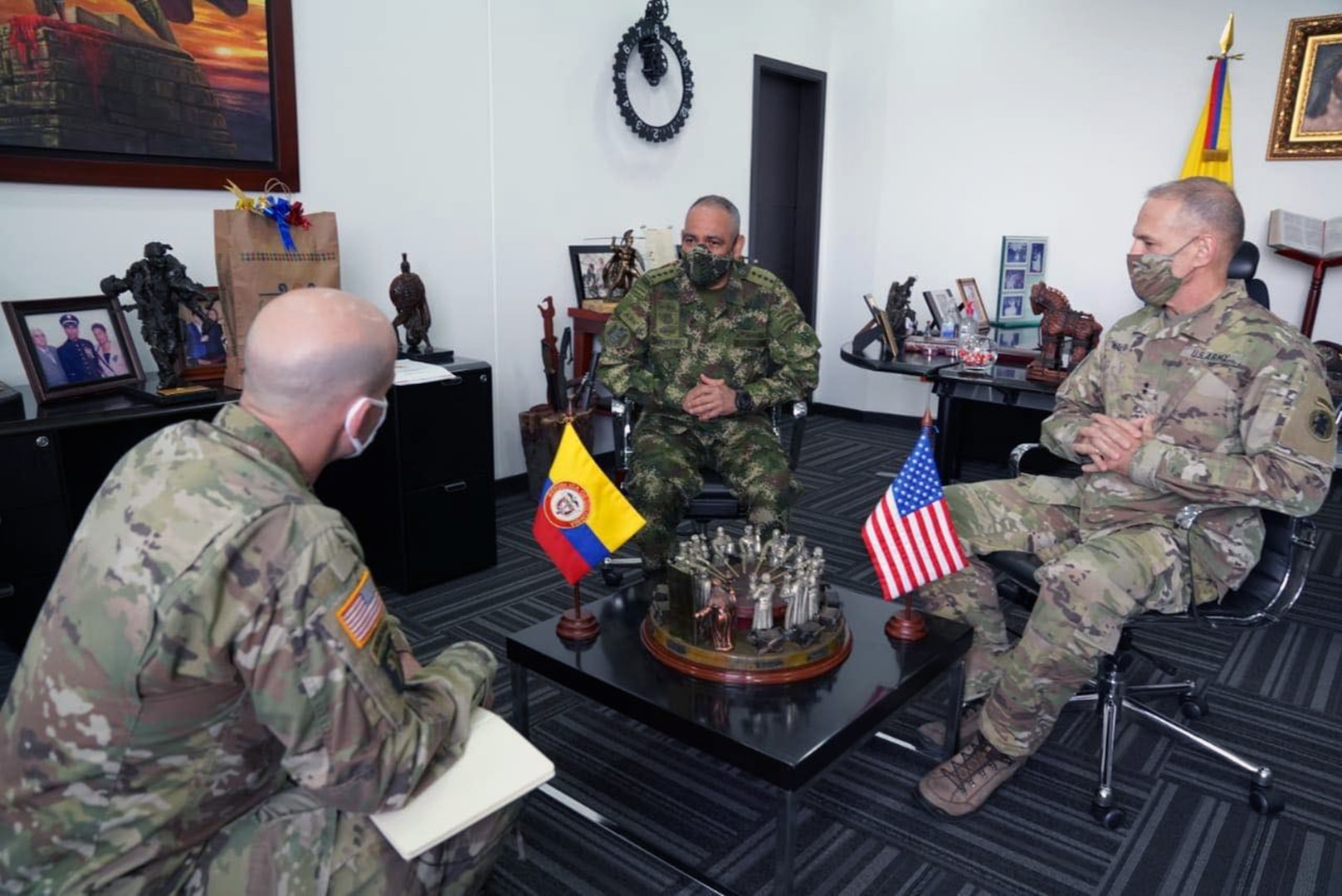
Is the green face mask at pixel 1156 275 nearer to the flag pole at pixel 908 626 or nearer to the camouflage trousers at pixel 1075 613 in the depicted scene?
the camouflage trousers at pixel 1075 613

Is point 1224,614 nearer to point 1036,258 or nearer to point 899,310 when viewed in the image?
point 899,310

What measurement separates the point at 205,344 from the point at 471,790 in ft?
7.24

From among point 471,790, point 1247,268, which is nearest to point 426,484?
point 471,790

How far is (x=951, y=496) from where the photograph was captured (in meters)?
2.40

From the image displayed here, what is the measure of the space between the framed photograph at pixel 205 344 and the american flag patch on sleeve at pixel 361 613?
1976mm

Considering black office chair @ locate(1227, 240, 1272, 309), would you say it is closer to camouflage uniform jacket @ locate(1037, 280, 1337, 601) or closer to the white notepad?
camouflage uniform jacket @ locate(1037, 280, 1337, 601)

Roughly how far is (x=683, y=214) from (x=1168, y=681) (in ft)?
10.6

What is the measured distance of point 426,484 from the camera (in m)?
3.11

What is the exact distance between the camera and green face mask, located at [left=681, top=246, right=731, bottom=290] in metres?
2.96

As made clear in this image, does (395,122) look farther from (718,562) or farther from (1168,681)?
(1168,681)

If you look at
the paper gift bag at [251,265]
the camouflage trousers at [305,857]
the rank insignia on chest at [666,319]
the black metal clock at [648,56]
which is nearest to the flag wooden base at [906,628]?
the camouflage trousers at [305,857]

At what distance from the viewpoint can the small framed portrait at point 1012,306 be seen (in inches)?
197

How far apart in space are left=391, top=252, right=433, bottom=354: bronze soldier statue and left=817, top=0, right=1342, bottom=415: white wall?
3.19 metres

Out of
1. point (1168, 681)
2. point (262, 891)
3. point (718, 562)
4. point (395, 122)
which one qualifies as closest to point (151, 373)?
point (395, 122)
